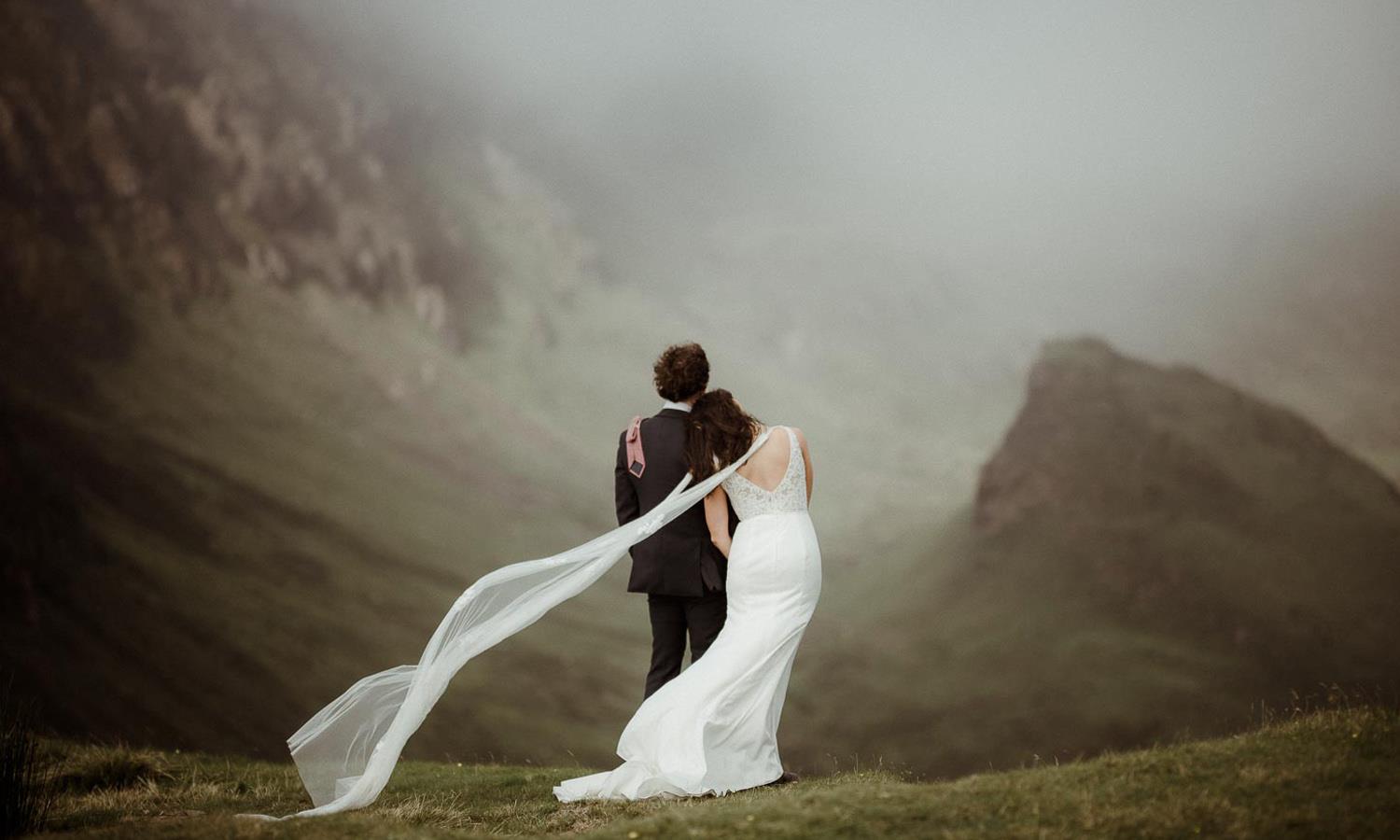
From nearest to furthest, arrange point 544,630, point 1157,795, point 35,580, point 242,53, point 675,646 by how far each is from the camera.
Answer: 1. point 1157,795
2. point 675,646
3. point 35,580
4. point 544,630
5. point 242,53

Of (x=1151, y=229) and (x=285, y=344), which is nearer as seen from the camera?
(x=285, y=344)

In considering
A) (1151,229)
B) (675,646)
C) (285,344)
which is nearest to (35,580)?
(285,344)

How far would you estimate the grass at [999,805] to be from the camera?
334cm

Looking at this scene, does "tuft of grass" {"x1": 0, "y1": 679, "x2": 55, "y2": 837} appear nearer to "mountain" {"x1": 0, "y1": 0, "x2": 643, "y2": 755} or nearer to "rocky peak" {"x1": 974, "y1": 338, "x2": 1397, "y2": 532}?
"mountain" {"x1": 0, "y1": 0, "x2": 643, "y2": 755}

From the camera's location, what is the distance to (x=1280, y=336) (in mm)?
15562

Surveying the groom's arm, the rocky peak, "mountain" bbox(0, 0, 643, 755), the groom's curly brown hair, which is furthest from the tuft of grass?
the rocky peak

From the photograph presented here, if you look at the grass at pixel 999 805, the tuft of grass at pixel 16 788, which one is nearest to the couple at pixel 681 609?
the grass at pixel 999 805

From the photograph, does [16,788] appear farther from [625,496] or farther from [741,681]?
[741,681]

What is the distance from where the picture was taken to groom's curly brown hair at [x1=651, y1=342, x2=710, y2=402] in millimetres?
4734

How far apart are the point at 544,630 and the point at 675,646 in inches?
407

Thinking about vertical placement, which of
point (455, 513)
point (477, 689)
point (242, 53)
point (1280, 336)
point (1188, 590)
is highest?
point (242, 53)

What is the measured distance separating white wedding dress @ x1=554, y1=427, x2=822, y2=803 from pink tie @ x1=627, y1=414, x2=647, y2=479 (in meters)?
0.41

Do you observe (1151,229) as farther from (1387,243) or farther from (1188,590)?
(1188,590)

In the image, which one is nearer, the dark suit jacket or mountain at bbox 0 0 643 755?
the dark suit jacket
